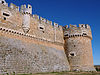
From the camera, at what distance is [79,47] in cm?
1756

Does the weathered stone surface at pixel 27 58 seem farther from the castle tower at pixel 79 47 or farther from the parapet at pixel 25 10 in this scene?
the parapet at pixel 25 10

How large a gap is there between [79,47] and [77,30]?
274 cm

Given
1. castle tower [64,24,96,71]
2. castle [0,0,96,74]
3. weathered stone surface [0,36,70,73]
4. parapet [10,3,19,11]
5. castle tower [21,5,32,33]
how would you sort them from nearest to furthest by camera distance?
weathered stone surface [0,36,70,73]
castle [0,0,96,74]
parapet [10,3,19,11]
castle tower [21,5,32,33]
castle tower [64,24,96,71]

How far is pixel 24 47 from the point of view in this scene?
12.7m

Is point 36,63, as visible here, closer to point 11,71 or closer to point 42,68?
point 42,68

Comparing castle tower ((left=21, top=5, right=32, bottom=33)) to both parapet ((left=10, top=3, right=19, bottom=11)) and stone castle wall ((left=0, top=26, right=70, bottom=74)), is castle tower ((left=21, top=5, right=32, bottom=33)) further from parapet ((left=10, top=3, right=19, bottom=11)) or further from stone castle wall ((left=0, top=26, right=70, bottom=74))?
stone castle wall ((left=0, top=26, right=70, bottom=74))

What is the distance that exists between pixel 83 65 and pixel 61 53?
11.7 feet

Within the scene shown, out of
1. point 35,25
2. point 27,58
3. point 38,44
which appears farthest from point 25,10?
point 27,58

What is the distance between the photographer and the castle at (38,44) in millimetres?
11312

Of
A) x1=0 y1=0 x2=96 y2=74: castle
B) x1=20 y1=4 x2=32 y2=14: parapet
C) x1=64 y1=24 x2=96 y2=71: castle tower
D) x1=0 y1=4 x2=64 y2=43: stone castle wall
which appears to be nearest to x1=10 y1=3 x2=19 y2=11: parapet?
x1=0 y1=0 x2=96 y2=74: castle

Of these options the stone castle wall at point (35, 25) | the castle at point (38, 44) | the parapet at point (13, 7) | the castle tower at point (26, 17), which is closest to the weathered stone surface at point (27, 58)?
the castle at point (38, 44)

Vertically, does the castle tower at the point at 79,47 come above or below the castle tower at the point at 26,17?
below

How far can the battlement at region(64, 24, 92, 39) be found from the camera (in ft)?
59.6

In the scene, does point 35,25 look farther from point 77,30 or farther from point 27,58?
point 77,30
